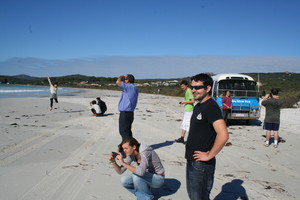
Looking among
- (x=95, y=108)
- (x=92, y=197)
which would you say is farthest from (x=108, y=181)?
(x=95, y=108)

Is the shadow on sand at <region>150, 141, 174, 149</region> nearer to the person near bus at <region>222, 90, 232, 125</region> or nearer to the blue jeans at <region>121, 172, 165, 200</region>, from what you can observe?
the blue jeans at <region>121, 172, 165, 200</region>

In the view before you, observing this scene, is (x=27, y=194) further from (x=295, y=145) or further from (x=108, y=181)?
(x=295, y=145)

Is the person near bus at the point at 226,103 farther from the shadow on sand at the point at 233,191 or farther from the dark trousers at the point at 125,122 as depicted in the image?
the shadow on sand at the point at 233,191

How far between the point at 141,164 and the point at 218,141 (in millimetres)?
1451

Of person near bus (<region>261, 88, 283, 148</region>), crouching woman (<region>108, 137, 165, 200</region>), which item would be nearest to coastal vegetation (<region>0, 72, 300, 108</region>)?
person near bus (<region>261, 88, 283, 148</region>)

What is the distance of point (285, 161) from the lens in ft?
22.0

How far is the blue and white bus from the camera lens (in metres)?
12.4

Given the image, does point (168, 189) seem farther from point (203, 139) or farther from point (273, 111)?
→ point (273, 111)

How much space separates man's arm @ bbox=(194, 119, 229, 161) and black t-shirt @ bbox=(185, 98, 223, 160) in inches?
2.1

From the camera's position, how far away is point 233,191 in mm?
4660

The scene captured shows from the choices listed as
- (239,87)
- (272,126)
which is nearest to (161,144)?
(272,126)

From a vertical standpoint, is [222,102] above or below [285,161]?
above

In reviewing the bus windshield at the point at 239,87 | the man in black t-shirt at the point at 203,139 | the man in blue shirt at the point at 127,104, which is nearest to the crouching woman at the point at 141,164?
the man in black t-shirt at the point at 203,139

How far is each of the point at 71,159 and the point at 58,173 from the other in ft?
3.17
